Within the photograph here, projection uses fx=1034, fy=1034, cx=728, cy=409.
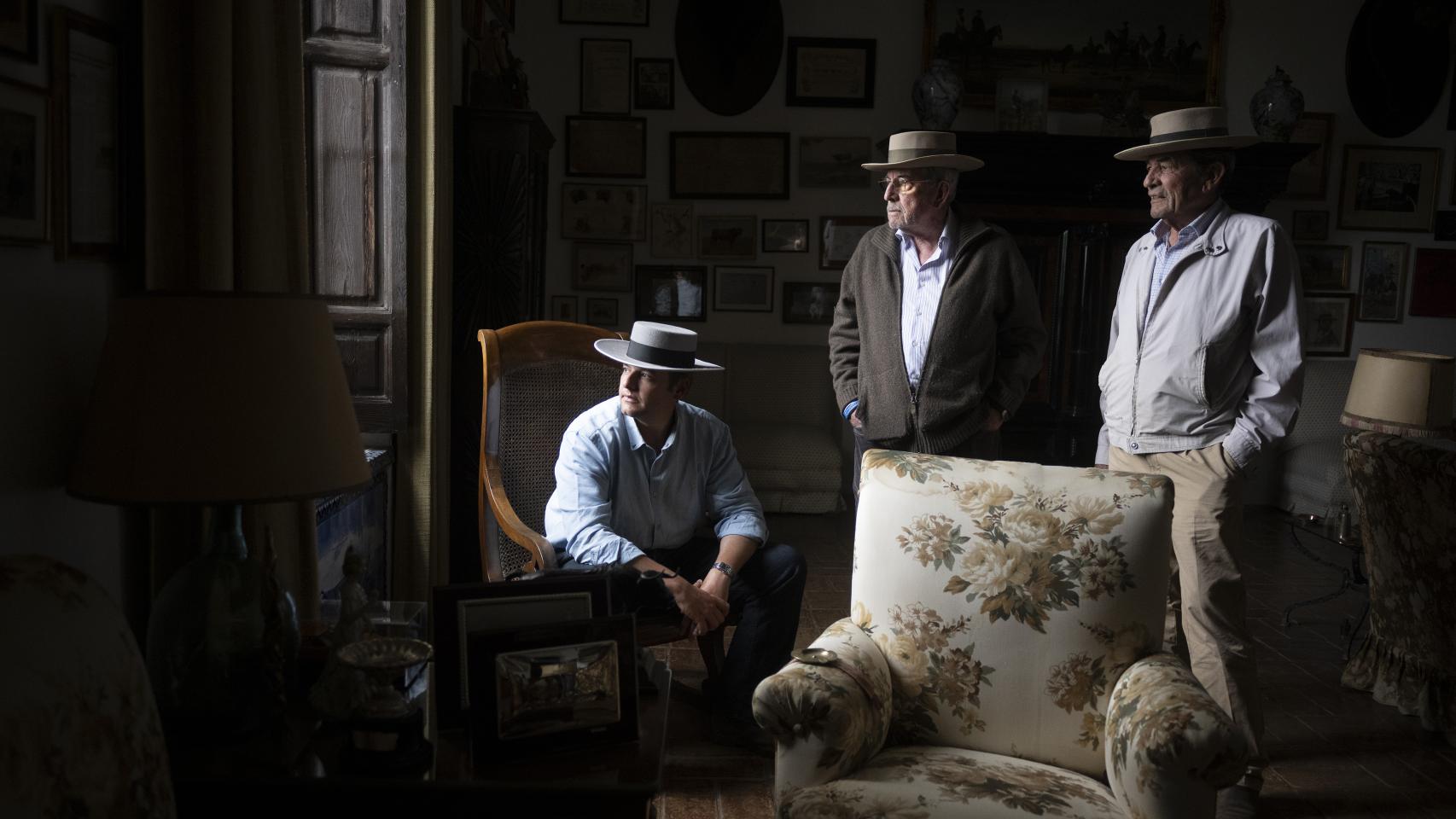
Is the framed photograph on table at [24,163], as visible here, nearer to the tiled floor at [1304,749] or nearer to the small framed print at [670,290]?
the tiled floor at [1304,749]

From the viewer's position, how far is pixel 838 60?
6.40 m

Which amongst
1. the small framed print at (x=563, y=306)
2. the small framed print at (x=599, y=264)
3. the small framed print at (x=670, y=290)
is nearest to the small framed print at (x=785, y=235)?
the small framed print at (x=670, y=290)

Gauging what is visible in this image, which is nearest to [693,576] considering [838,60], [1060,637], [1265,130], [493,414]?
[493,414]

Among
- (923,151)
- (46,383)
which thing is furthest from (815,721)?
(923,151)

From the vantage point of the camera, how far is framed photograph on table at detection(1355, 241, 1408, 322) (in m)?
6.64

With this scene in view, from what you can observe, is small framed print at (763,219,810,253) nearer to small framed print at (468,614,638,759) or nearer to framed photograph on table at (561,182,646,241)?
framed photograph on table at (561,182,646,241)

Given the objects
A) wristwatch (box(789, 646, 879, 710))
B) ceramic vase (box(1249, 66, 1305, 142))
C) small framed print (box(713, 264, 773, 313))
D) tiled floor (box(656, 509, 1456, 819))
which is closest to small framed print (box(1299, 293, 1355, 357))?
ceramic vase (box(1249, 66, 1305, 142))

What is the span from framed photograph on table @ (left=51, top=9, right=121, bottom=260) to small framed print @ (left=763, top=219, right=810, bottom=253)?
16.5ft

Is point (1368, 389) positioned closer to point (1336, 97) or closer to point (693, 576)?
point (693, 576)

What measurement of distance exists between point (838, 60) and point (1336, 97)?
3.16 meters

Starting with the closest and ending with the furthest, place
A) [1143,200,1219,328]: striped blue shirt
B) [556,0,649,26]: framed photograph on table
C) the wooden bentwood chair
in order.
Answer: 1. [1143,200,1219,328]: striped blue shirt
2. the wooden bentwood chair
3. [556,0,649,26]: framed photograph on table

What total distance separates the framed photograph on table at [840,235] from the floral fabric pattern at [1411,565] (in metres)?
3.62

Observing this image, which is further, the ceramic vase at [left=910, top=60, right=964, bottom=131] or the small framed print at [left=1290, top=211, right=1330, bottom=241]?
the small framed print at [left=1290, top=211, right=1330, bottom=241]

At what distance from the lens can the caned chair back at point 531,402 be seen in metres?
2.96
